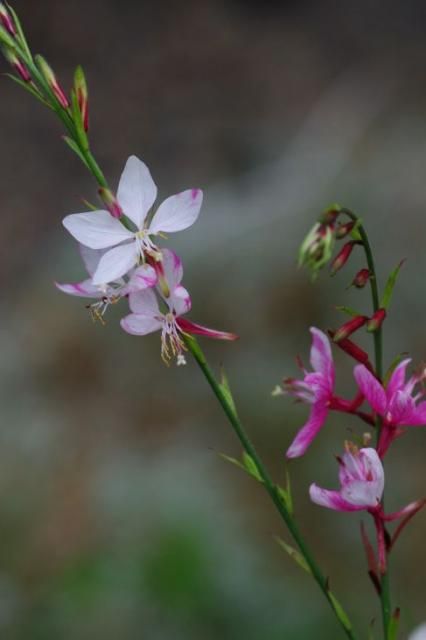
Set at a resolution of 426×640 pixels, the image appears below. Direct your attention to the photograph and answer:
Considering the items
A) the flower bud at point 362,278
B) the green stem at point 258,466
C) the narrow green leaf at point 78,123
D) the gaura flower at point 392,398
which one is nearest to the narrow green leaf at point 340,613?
the green stem at point 258,466

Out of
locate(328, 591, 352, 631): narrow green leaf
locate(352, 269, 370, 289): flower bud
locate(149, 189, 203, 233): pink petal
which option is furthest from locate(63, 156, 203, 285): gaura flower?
locate(328, 591, 352, 631): narrow green leaf

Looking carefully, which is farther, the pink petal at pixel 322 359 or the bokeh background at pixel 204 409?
the bokeh background at pixel 204 409

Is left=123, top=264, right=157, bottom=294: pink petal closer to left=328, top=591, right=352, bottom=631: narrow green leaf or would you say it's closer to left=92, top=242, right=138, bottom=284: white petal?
left=92, top=242, right=138, bottom=284: white petal

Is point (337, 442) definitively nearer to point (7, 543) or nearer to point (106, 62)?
point (7, 543)

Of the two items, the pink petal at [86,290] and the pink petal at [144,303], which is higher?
the pink petal at [144,303]

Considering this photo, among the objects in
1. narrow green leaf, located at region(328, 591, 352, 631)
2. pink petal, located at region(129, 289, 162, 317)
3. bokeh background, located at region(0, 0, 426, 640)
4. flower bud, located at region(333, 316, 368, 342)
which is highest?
flower bud, located at region(333, 316, 368, 342)

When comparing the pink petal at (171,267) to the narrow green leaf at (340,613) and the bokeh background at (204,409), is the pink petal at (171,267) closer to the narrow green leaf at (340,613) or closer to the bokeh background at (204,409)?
the narrow green leaf at (340,613)

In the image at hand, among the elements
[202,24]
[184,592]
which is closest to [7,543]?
[184,592]

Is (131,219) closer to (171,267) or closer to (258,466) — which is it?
(171,267)
